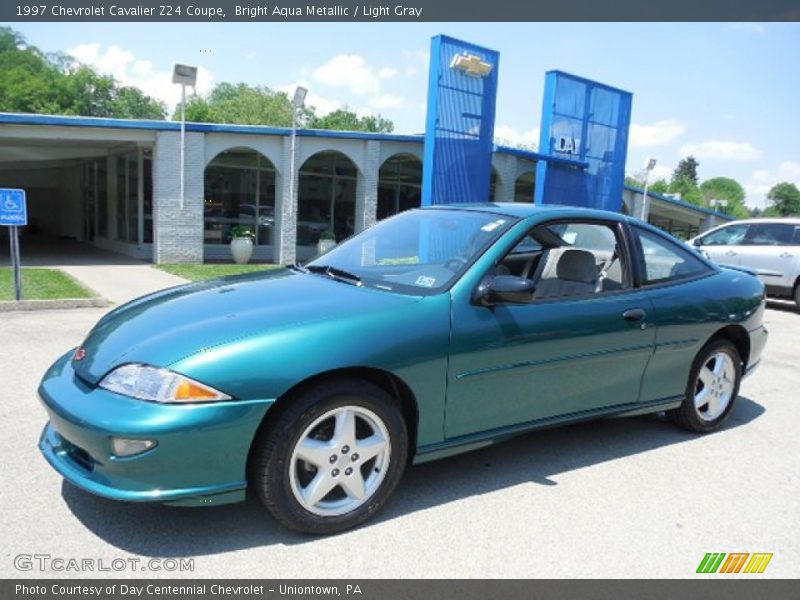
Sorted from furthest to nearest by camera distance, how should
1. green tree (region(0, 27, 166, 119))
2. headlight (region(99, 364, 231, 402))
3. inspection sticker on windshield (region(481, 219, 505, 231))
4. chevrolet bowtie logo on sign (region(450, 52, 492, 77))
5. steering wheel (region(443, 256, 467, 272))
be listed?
green tree (region(0, 27, 166, 119)) < chevrolet bowtie logo on sign (region(450, 52, 492, 77)) < inspection sticker on windshield (region(481, 219, 505, 231)) < steering wheel (region(443, 256, 467, 272)) < headlight (region(99, 364, 231, 402))

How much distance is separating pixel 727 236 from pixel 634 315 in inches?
443

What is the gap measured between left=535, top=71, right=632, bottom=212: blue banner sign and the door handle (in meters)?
13.7

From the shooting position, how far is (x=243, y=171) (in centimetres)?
1817

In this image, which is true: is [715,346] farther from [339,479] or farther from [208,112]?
[208,112]

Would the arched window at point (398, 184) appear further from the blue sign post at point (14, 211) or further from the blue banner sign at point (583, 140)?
the blue sign post at point (14, 211)

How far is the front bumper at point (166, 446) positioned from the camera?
8.43 ft

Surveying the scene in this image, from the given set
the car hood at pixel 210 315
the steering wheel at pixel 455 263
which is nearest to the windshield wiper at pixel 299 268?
the car hood at pixel 210 315

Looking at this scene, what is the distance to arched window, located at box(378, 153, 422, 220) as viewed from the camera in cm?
2064

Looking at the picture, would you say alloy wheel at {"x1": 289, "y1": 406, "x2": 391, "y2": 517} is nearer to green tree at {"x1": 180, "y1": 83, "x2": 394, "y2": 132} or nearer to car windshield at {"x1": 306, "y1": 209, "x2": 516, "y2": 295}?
car windshield at {"x1": 306, "y1": 209, "x2": 516, "y2": 295}

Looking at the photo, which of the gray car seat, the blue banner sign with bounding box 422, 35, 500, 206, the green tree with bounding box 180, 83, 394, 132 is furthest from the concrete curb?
the green tree with bounding box 180, 83, 394, 132

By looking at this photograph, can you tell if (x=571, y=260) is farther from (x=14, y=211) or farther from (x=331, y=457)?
(x=14, y=211)

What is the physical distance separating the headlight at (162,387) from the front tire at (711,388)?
3.39 m
